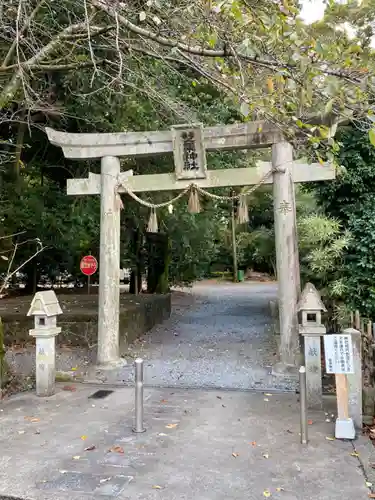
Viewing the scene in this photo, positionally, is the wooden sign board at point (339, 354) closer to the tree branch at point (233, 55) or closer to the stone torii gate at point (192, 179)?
the stone torii gate at point (192, 179)

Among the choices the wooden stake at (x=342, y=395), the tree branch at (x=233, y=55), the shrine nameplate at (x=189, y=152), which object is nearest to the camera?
the tree branch at (x=233, y=55)

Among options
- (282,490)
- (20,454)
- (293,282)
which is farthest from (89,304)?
(282,490)

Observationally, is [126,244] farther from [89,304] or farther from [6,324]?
[6,324]

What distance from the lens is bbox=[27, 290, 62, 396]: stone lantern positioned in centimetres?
597

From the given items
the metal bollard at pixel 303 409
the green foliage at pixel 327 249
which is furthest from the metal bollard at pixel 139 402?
the green foliage at pixel 327 249

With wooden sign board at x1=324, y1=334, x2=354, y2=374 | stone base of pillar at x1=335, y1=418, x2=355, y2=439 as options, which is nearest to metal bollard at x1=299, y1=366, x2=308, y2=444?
wooden sign board at x1=324, y1=334, x2=354, y2=374

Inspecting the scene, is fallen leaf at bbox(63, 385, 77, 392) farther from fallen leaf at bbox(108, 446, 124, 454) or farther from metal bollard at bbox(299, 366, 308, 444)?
metal bollard at bbox(299, 366, 308, 444)

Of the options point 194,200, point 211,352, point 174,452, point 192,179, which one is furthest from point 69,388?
point 192,179

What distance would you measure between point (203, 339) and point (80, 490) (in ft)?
20.7

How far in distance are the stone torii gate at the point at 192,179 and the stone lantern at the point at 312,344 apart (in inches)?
→ 36.5

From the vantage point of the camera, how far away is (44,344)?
6031 mm

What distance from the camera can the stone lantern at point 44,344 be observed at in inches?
235

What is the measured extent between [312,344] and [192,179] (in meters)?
3.32

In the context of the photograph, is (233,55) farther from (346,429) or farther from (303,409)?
(346,429)
